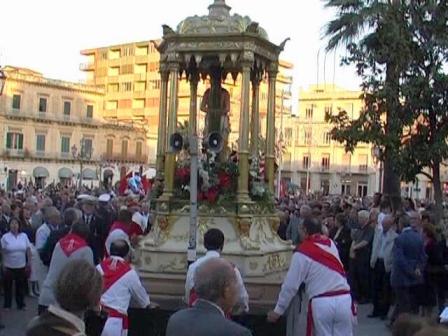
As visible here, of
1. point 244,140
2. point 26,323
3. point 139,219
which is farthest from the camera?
point 139,219

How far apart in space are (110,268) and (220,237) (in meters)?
1.10

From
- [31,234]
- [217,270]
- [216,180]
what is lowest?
[31,234]

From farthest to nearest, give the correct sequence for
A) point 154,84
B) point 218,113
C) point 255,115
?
point 154,84 → point 255,115 → point 218,113

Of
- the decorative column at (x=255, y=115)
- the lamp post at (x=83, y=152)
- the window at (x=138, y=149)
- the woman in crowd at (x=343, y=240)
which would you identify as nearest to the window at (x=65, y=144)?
the lamp post at (x=83, y=152)

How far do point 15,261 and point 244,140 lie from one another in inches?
172

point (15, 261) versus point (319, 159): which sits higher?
point (319, 159)

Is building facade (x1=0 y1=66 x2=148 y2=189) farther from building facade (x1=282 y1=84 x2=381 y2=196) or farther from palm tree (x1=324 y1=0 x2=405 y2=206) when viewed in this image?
palm tree (x1=324 y1=0 x2=405 y2=206)

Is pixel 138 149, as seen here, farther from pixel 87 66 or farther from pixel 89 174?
pixel 87 66

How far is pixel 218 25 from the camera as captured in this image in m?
12.9

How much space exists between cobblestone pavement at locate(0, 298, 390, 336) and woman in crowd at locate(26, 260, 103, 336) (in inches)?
291

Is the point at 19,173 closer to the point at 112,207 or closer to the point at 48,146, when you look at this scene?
the point at 48,146

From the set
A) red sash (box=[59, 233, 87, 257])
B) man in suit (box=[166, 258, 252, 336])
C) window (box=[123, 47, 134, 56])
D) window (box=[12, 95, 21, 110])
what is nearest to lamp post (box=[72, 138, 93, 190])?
window (box=[12, 95, 21, 110])

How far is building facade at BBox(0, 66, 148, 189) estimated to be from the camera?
237 ft

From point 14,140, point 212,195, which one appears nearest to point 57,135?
point 14,140
